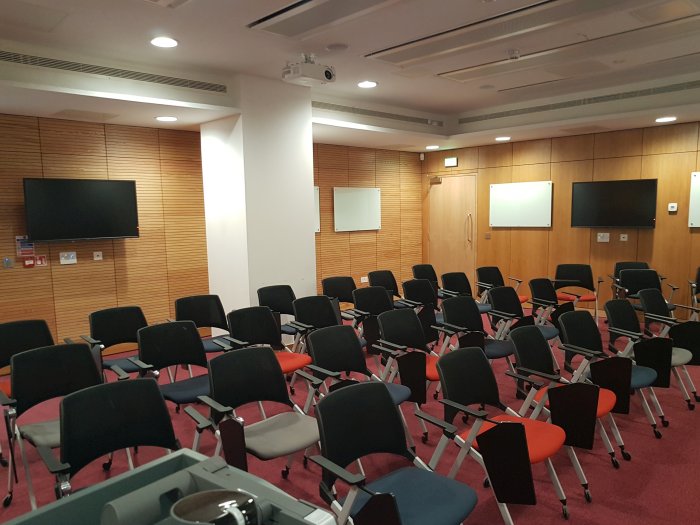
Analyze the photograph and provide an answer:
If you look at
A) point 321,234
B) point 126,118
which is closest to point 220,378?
point 126,118

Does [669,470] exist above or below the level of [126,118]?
below

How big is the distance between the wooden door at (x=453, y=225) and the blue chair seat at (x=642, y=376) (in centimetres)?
560

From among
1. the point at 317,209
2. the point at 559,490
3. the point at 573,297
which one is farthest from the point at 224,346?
the point at 573,297

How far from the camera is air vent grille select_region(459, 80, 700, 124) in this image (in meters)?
6.50

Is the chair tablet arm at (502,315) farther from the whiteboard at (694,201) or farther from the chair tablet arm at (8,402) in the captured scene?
the chair tablet arm at (8,402)

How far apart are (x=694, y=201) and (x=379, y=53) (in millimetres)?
5001

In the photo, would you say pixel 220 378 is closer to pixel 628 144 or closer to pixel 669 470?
pixel 669 470

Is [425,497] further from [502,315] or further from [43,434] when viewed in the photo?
[502,315]

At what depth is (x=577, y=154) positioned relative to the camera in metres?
8.16

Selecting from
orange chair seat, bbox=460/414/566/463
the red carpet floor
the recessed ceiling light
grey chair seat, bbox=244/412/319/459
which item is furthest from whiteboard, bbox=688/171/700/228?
the recessed ceiling light

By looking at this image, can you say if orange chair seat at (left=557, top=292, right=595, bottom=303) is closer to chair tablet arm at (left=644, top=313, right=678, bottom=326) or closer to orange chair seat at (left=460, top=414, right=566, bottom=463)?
chair tablet arm at (left=644, top=313, right=678, bottom=326)

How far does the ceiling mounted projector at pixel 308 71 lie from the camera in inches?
195

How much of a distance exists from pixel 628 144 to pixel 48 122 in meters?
7.65

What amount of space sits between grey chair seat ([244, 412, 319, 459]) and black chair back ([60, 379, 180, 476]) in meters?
0.45
